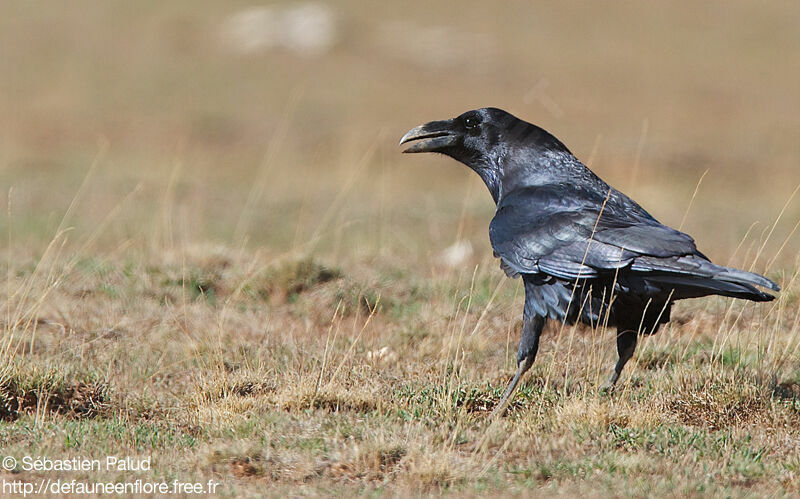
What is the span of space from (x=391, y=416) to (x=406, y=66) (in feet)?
93.4

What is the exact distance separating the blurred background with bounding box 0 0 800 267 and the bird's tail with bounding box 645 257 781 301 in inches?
71.0

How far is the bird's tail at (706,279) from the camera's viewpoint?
15.5 feet

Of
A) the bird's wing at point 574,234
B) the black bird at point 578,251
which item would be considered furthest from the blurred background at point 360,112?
the bird's wing at point 574,234

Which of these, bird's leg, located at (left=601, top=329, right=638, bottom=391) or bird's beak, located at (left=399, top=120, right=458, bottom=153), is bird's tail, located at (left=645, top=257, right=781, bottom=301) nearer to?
bird's leg, located at (left=601, top=329, right=638, bottom=391)

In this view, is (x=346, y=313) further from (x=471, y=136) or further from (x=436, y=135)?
(x=471, y=136)

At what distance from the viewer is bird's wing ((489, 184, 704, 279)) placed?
5.07 metres

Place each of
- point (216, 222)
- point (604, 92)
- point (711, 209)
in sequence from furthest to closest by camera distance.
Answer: point (604, 92)
point (711, 209)
point (216, 222)

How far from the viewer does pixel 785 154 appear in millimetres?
21500

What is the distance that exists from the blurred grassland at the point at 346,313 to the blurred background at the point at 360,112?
0.14 meters

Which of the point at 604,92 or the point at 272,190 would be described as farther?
the point at 604,92

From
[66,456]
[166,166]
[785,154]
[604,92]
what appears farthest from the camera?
[604,92]

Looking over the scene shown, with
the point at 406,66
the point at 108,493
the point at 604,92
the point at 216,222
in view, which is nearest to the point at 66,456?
the point at 108,493

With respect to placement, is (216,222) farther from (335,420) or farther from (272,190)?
(335,420)

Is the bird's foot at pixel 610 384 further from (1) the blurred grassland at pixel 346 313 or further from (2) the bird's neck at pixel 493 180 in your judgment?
(2) the bird's neck at pixel 493 180
